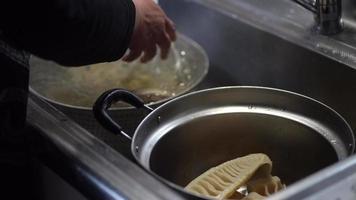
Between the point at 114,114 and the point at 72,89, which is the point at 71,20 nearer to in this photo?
the point at 114,114

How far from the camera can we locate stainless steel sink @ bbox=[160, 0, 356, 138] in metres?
0.91

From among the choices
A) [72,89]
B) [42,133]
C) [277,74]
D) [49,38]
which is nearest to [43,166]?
[42,133]

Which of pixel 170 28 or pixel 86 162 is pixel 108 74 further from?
pixel 86 162

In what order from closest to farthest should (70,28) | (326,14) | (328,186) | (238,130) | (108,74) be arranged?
(328,186) → (70,28) → (238,130) → (326,14) → (108,74)

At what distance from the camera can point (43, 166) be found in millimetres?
774

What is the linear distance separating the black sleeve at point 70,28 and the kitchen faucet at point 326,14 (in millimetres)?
312

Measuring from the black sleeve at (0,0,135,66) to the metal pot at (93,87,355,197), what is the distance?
0.24ft

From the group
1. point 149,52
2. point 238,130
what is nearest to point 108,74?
point 149,52

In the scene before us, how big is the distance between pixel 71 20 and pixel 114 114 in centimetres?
19

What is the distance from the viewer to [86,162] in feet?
2.23

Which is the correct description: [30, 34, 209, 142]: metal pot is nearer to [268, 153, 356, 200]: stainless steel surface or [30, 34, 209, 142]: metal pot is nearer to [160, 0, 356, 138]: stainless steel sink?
[160, 0, 356, 138]: stainless steel sink

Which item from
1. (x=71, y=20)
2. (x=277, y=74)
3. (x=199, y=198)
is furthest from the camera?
(x=277, y=74)

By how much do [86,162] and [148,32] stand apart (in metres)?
0.26

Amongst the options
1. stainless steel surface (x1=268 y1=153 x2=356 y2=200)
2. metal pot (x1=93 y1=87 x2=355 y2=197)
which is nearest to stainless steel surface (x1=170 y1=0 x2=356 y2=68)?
metal pot (x1=93 y1=87 x2=355 y2=197)
